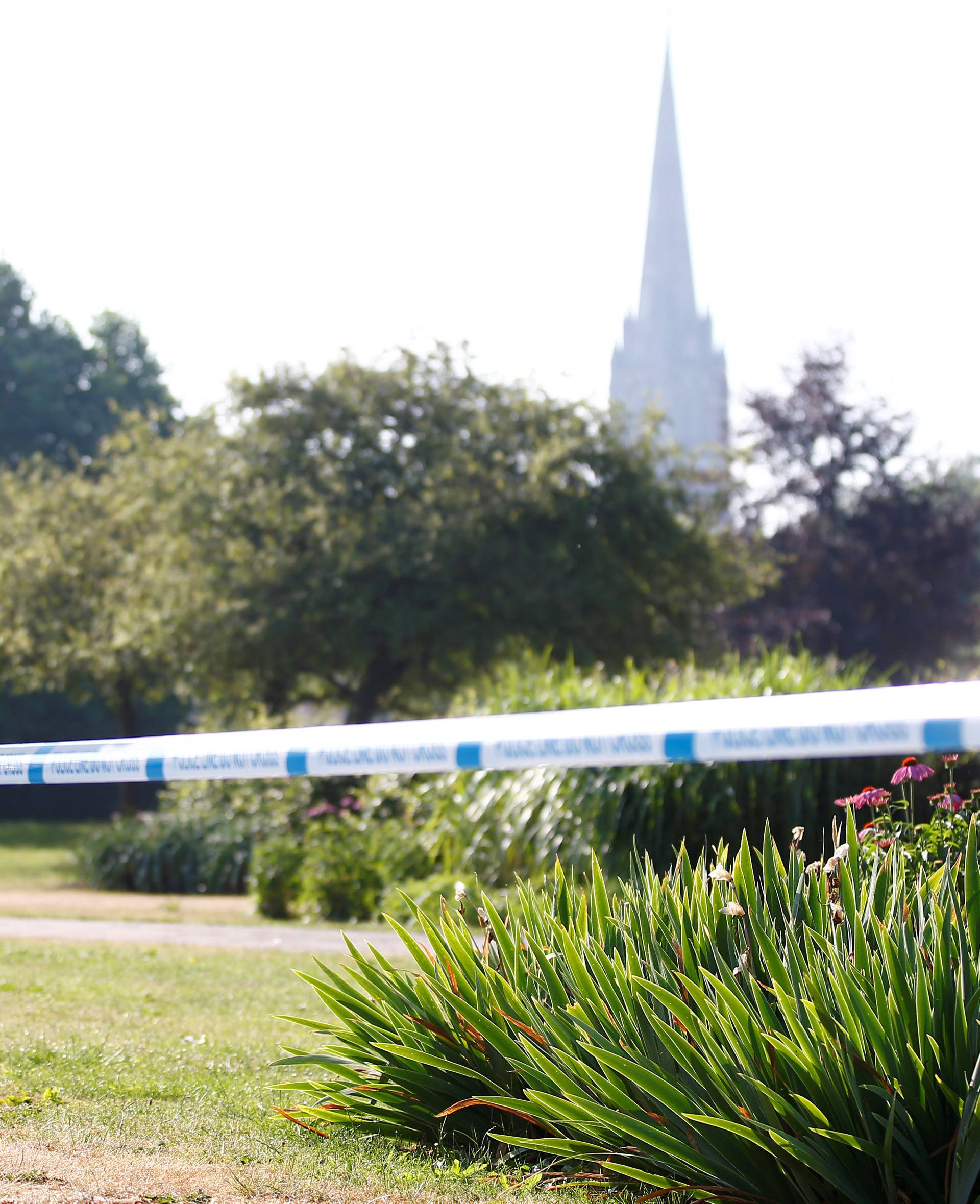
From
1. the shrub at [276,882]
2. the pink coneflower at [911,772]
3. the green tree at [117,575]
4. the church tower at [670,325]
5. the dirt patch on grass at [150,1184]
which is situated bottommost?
the shrub at [276,882]

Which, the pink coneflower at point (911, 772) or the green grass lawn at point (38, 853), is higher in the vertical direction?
the pink coneflower at point (911, 772)

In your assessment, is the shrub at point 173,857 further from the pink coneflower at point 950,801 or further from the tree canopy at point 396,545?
the pink coneflower at point 950,801

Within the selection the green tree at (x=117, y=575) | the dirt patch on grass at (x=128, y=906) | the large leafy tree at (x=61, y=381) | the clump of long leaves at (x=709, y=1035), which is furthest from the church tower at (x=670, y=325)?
the clump of long leaves at (x=709, y=1035)

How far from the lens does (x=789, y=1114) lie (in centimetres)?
288

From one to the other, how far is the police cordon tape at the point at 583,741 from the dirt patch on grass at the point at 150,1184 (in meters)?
1.02

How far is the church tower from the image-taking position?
2682 inches

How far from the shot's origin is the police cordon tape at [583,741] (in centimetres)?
256

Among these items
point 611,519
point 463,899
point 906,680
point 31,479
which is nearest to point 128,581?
point 31,479

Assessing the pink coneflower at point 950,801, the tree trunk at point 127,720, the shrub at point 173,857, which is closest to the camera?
the pink coneflower at point 950,801

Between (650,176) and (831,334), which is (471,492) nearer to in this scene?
(831,334)

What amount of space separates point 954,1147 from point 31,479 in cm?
2641

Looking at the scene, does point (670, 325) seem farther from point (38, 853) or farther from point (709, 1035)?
point (709, 1035)

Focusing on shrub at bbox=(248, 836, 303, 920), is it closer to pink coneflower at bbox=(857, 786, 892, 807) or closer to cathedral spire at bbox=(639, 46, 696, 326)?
pink coneflower at bbox=(857, 786, 892, 807)

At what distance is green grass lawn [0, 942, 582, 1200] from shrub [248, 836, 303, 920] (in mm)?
4067
